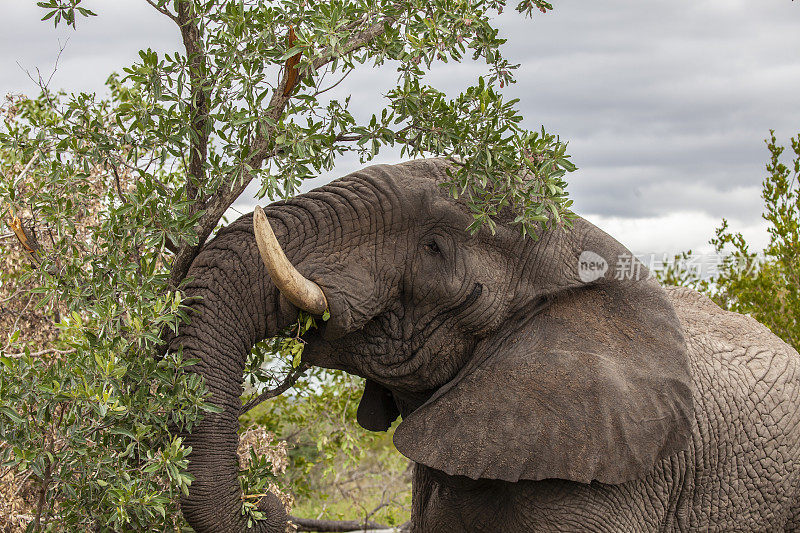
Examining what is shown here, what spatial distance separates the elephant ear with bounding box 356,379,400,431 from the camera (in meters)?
6.00

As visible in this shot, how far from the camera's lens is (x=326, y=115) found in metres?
5.14

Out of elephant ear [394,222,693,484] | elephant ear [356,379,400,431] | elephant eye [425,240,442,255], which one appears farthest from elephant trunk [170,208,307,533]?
elephant ear [356,379,400,431]

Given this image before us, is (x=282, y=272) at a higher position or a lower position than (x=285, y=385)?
higher

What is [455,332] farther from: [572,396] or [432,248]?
[572,396]

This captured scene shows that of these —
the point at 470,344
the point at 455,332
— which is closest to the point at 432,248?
the point at 455,332

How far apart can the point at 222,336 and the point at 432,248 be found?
1.22 metres

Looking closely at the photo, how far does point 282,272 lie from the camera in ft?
14.4

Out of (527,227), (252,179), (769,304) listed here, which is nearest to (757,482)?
(527,227)

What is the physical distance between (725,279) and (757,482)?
6.64 metres

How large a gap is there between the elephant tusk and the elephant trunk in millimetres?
187

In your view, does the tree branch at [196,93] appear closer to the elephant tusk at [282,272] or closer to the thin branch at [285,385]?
the elephant tusk at [282,272]

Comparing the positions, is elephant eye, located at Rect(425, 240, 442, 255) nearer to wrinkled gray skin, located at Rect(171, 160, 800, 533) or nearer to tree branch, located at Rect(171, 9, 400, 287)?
wrinkled gray skin, located at Rect(171, 160, 800, 533)

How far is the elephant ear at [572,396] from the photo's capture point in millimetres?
4895

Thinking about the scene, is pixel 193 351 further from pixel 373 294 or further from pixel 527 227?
pixel 527 227
